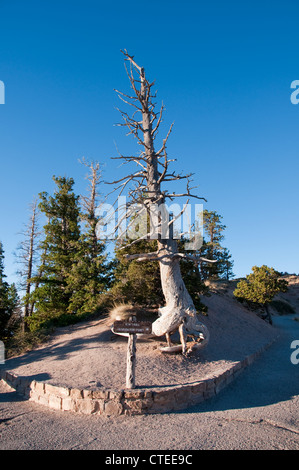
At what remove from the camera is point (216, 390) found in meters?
7.70

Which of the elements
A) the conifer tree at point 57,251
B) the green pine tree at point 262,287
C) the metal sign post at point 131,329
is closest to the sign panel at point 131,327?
the metal sign post at point 131,329

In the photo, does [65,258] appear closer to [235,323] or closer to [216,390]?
[235,323]

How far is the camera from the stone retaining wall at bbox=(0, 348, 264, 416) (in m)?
6.34

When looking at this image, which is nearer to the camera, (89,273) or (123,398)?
(123,398)

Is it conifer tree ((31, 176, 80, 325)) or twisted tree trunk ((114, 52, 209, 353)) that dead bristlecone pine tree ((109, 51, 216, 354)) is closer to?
twisted tree trunk ((114, 52, 209, 353))

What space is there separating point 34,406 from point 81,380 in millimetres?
1219

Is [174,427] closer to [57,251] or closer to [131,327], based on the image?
[131,327]

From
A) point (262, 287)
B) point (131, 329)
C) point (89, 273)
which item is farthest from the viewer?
point (262, 287)

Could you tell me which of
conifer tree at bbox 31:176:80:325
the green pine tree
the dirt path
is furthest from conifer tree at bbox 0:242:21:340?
the green pine tree

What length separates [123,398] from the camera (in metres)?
6.38

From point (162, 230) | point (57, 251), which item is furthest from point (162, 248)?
point (57, 251)

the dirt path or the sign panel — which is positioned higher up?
the sign panel

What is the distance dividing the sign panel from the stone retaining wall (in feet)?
4.49

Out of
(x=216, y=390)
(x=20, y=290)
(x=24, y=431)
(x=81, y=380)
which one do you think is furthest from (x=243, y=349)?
(x=20, y=290)
